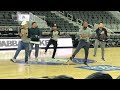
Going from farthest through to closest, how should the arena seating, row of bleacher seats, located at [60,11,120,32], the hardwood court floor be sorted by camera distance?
row of bleacher seats, located at [60,11,120,32] < the arena seating < the hardwood court floor

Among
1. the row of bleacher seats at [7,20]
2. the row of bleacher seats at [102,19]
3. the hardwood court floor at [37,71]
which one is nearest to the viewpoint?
the hardwood court floor at [37,71]

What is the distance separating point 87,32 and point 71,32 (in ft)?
24.8

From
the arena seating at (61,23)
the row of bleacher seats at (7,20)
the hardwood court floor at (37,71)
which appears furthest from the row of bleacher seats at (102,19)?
the hardwood court floor at (37,71)

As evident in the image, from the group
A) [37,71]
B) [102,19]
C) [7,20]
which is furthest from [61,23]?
[37,71]

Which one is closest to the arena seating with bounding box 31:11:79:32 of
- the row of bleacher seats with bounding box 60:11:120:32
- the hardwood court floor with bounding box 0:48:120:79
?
the row of bleacher seats with bounding box 60:11:120:32

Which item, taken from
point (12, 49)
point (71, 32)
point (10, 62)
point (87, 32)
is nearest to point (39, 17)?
point (71, 32)

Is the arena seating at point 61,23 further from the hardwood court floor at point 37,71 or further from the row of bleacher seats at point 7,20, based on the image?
the hardwood court floor at point 37,71

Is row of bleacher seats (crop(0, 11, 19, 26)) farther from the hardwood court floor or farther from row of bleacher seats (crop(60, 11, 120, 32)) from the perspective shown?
the hardwood court floor

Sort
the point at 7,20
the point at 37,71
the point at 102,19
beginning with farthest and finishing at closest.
A: the point at 102,19 < the point at 7,20 < the point at 37,71

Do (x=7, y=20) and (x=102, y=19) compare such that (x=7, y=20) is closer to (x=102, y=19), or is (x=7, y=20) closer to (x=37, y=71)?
(x=102, y=19)
